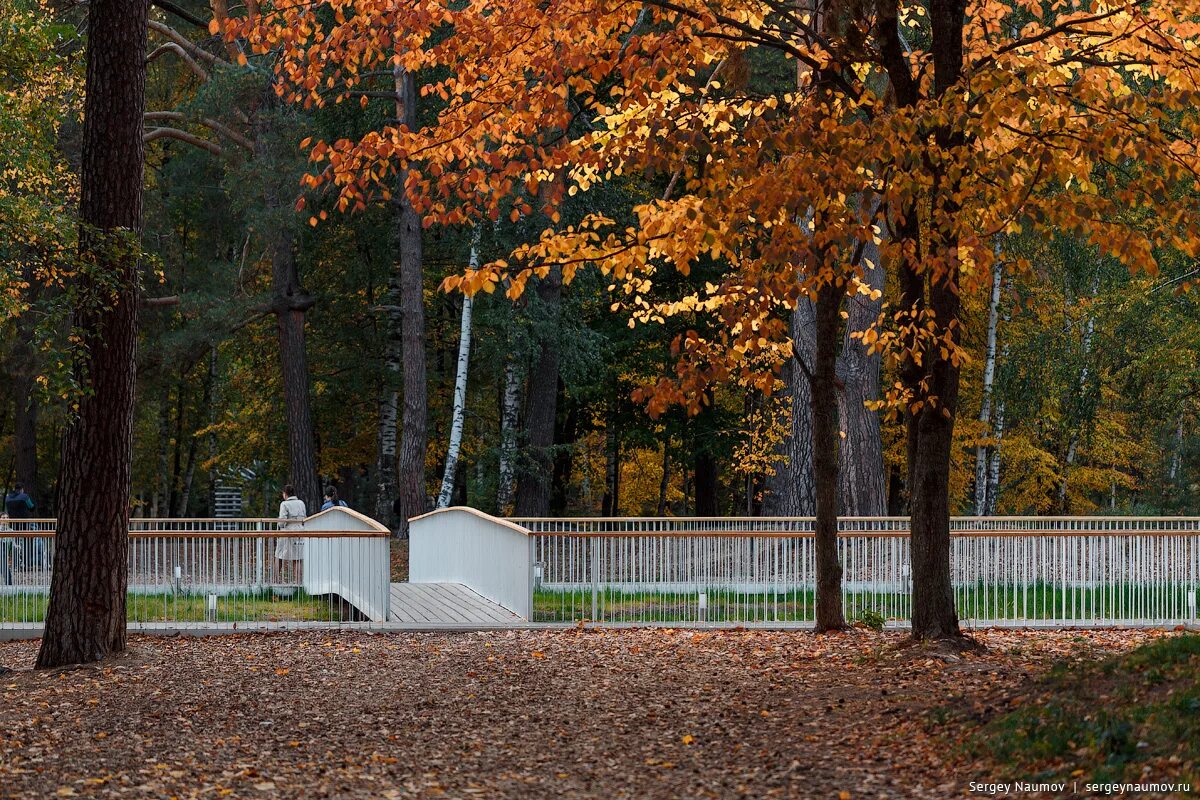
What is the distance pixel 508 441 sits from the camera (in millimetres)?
29406

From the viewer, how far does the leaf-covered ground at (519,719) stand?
7914 mm

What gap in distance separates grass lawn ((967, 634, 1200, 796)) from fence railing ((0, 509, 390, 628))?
9.28 meters

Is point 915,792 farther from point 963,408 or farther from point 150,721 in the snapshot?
point 963,408

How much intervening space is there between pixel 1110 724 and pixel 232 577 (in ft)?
37.1

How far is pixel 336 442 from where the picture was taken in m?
37.2

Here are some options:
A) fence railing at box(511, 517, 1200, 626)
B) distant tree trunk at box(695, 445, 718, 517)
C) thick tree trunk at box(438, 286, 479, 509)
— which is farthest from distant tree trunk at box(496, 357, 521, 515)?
fence railing at box(511, 517, 1200, 626)

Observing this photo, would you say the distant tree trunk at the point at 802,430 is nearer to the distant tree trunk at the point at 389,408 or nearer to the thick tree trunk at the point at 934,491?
the distant tree trunk at the point at 389,408

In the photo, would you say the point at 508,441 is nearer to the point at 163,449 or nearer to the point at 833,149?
the point at 163,449

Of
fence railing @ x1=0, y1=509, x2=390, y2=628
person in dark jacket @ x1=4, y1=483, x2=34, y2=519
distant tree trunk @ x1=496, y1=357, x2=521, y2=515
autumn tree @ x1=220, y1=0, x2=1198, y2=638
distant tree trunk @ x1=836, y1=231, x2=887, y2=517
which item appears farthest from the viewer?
distant tree trunk @ x1=496, y1=357, x2=521, y2=515

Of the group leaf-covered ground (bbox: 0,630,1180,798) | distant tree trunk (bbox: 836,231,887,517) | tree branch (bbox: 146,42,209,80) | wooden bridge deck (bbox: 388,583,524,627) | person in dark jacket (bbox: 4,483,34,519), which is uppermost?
tree branch (bbox: 146,42,209,80)

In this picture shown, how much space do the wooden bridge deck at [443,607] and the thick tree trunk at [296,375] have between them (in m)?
11.1

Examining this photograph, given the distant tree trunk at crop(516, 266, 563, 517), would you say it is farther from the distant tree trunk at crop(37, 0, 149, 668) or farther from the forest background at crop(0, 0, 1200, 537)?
the distant tree trunk at crop(37, 0, 149, 668)

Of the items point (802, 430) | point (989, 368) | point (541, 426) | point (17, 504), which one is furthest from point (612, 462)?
point (17, 504)

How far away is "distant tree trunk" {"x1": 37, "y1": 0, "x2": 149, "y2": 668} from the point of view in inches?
487
